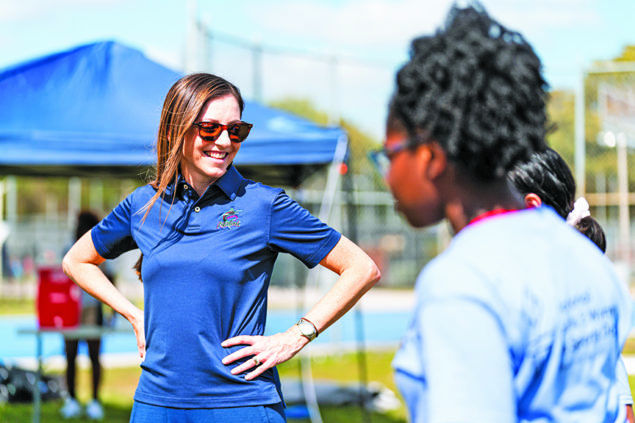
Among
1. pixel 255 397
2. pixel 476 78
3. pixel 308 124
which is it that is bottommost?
pixel 255 397

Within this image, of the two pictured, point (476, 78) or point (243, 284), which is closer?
point (476, 78)

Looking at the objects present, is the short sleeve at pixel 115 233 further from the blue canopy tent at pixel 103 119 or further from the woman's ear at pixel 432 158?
the blue canopy tent at pixel 103 119

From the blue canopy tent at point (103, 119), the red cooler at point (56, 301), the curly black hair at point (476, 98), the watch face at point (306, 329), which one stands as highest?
the blue canopy tent at point (103, 119)

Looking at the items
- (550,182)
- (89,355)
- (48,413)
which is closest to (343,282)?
(550,182)

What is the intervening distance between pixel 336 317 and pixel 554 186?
0.77 m

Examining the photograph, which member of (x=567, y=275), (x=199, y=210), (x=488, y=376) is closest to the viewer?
(x=488, y=376)

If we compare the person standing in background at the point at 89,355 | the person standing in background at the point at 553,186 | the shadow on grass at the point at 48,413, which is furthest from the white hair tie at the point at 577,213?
the shadow on grass at the point at 48,413

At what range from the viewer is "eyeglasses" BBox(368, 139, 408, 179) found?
4.23 feet

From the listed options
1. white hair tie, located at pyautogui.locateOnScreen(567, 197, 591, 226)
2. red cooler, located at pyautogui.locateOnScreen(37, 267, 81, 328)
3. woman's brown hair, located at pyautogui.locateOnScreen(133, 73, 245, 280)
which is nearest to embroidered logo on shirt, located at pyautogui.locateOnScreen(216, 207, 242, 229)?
woman's brown hair, located at pyautogui.locateOnScreen(133, 73, 245, 280)

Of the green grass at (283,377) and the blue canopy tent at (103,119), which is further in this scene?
the green grass at (283,377)

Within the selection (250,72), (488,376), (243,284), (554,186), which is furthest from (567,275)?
(250,72)

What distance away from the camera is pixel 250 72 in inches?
385

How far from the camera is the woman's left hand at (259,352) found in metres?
2.15

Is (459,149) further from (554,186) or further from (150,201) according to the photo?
(150,201)
